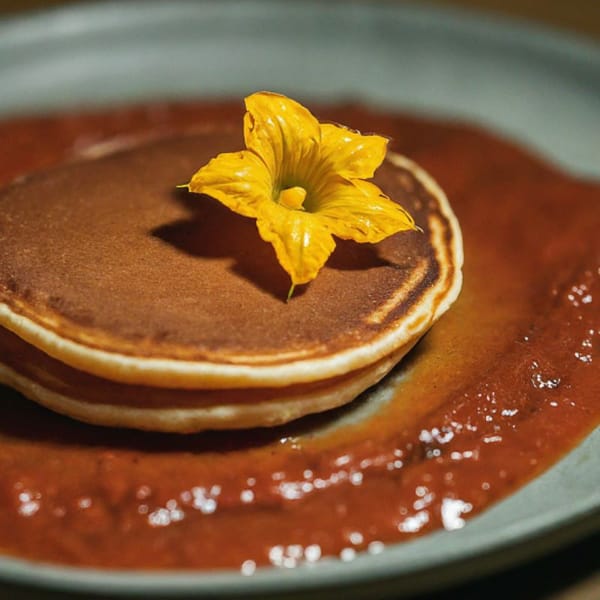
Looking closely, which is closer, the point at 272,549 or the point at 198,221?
the point at 272,549

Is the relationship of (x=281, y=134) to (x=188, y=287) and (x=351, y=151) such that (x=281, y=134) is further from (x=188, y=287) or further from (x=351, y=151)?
(x=188, y=287)

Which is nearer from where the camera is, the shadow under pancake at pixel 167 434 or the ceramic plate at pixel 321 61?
the shadow under pancake at pixel 167 434

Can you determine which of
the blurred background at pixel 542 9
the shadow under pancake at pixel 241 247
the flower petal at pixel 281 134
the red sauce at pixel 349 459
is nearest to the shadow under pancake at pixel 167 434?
the red sauce at pixel 349 459

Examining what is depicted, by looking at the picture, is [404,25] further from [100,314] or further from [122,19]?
[100,314]

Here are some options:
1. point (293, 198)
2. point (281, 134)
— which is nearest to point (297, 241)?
point (293, 198)

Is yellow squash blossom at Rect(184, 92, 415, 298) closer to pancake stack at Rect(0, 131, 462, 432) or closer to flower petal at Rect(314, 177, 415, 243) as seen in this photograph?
flower petal at Rect(314, 177, 415, 243)

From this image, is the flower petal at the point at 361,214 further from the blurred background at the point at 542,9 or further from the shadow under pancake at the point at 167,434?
the blurred background at the point at 542,9

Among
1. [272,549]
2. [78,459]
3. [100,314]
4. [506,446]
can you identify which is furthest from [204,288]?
[506,446]
